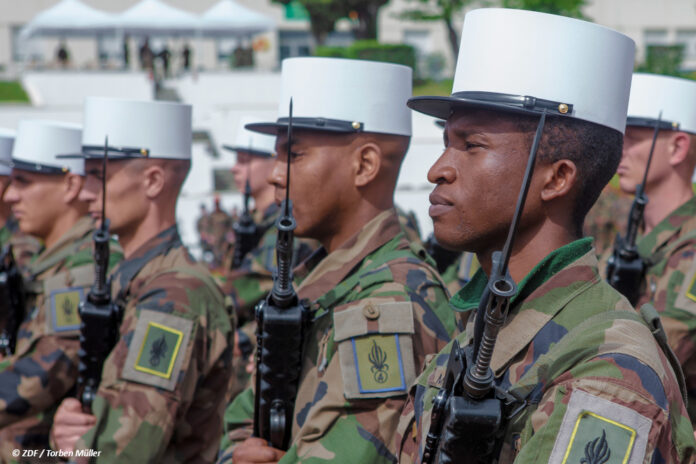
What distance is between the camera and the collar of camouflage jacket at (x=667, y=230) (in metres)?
4.05

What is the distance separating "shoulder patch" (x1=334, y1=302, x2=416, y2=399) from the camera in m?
2.53

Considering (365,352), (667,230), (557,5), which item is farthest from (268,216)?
(557,5)

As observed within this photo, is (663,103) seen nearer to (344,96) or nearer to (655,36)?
(344,96)

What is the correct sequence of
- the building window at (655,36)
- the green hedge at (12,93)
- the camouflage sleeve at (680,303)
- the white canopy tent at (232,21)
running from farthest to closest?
the building window at (655,36), the white canopy tent at (232,21), the green hedge at (12,93), the camouflage sleeve at (680,303)

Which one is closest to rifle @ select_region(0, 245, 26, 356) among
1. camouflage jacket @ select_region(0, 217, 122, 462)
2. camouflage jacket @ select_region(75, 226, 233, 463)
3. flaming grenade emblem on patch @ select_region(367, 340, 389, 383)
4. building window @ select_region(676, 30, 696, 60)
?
camouflage jacket @ select_region(0, 217, 122, 462)

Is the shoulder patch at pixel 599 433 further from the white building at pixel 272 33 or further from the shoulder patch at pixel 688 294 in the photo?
the white building at pixel 272 33

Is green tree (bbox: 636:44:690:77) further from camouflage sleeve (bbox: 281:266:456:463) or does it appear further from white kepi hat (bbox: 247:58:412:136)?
camouflage sleeve (bbox: 281:266:456:463)

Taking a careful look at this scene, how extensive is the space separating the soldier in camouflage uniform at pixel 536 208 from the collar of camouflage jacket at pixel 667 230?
7.26 ft

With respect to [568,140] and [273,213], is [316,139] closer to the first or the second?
[568,140]

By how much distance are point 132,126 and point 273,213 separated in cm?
308

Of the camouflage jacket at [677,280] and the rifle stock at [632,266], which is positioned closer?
the camouflage jacket at [677,280]

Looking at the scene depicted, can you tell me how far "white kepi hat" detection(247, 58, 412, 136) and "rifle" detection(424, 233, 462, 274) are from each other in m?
2.66

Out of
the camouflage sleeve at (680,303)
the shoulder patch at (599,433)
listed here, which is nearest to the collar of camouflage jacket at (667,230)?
the camouflage sleeve at (680,303)

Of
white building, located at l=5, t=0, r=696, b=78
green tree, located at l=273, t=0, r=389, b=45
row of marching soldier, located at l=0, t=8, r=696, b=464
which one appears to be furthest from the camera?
white building, located at l=5, t=0, r=696, b=78
